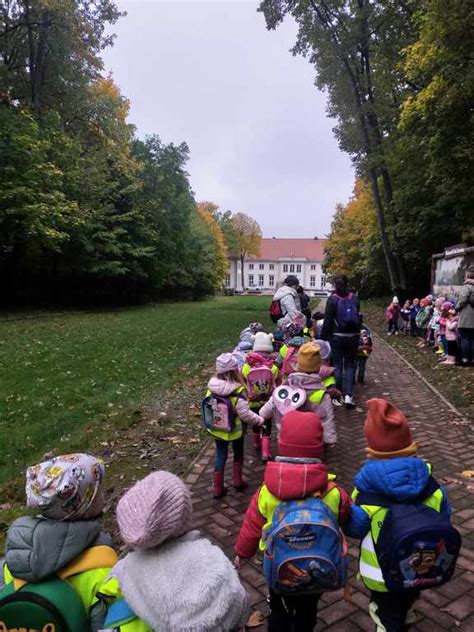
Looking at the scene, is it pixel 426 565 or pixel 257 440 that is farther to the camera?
pixel 257 440

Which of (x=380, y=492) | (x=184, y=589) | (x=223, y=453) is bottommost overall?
(x=223, y=453)

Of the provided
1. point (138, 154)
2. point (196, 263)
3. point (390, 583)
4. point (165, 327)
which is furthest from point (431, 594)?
point (196, 263)

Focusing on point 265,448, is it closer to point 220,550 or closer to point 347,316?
point 347,316

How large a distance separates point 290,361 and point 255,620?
3.47 m

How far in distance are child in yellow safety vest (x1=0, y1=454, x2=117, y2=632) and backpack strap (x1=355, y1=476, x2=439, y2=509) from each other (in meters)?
1.24

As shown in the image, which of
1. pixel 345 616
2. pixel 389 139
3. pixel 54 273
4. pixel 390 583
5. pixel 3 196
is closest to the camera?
pixel 390 583

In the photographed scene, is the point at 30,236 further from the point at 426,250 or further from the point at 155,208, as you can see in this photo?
the point at 426,250

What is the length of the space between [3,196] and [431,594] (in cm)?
2128

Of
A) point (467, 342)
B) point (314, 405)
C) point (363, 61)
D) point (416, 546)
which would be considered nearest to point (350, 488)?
point (314, 405)

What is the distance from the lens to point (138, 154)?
1524 inches

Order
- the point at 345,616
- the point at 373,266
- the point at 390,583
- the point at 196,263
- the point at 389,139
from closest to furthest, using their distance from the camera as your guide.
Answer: the point at 390,583 < the point at 345,616 < the point at 389,139 < the point at 373,266 < the point at 196,263

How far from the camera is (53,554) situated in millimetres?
2094

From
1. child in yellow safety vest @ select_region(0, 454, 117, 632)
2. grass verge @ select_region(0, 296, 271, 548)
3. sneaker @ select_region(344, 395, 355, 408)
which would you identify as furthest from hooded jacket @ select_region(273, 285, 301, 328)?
child in yellow safety vest @ select_region(0, 454, 117, 632)

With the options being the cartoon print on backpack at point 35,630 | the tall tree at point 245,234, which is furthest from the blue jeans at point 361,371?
the tall tree at point 245,234
